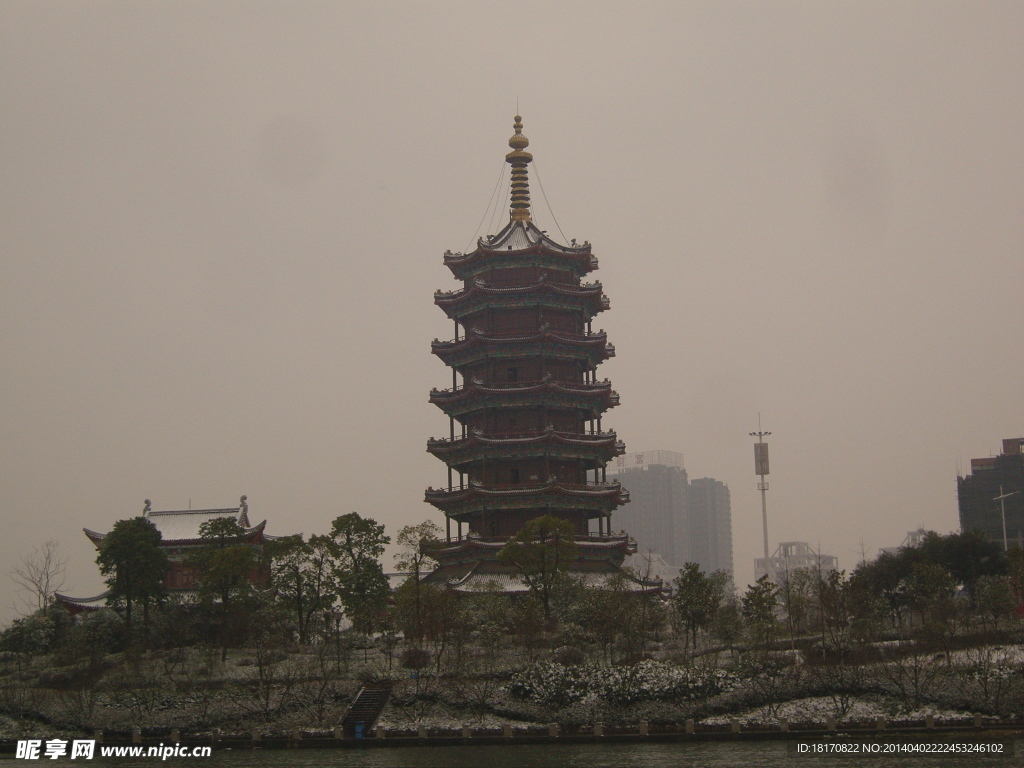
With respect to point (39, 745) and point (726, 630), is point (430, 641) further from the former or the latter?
point (39, 745)

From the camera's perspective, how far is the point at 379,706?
42.1 meters

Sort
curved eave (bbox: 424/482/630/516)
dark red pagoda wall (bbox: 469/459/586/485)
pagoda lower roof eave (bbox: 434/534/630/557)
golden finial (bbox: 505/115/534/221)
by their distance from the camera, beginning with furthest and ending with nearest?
golden finial (bbox: 505/115/534/221), dark red pagoda wall (bbox: 469/459/586/485), curved eave (bbox: 424/482/630/516), pagoda lower roof eave (bbox: 434/534/630/557)

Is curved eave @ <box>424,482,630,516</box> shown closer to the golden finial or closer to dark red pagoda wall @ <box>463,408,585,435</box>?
dark red pagoda wall @ <box>463,408,585,435</box>

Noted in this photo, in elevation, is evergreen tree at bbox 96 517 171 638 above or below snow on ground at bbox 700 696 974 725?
above

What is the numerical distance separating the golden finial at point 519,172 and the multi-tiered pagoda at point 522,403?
0.63 meters

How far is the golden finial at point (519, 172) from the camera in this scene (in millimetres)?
65000

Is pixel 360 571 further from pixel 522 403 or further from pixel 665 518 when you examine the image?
pixel 665 518

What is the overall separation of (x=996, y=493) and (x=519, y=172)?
199 feet

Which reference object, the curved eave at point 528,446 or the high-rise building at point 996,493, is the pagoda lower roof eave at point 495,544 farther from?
the high-rise building at point 996,493

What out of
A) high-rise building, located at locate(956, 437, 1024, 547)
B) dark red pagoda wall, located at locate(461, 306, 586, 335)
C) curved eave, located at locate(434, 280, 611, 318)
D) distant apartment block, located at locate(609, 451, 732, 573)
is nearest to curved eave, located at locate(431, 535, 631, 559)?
dark red pagoda wall, located at locate(461, 306, 586, 335)

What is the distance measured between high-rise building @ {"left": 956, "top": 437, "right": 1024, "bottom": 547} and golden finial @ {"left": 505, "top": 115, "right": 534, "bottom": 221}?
5678 centimetres

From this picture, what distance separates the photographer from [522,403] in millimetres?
60062

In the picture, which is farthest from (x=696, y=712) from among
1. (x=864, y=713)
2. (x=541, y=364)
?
(x=541, y=364)

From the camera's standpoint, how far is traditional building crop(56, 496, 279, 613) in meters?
58.2
